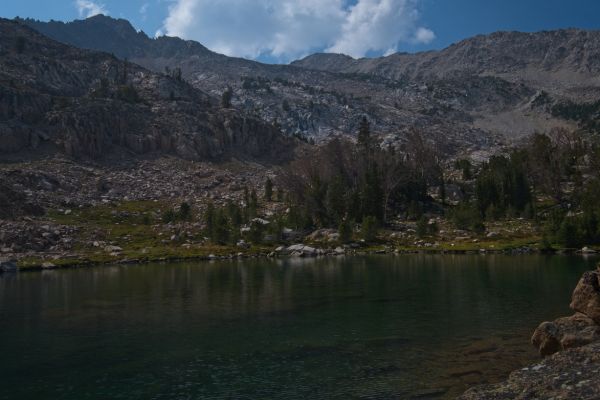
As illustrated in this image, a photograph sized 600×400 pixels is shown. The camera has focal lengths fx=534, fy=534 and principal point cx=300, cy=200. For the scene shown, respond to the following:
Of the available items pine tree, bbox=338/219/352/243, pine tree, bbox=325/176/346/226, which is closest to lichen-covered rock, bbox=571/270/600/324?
pine tree, bbox=338/219/352/243

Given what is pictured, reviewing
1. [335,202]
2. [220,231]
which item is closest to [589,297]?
[220,231]

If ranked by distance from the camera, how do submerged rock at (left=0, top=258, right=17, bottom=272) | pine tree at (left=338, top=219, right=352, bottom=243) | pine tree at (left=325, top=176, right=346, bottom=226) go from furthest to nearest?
pine tree at (left=325, top=176, right=346, bottom=226) → pine tree at (left=338, top=219, right=352, bottom=243) → submerged rock at (left=0, top=258, right=17, bottom=272)

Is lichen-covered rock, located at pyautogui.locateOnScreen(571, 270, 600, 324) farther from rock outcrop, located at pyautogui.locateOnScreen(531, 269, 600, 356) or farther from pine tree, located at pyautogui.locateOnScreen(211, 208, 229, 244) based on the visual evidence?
pine tree, located at pyautogui.locateOnScreen(211, 208, 229, 244)

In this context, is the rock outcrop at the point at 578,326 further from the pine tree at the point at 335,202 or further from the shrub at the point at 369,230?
the pine tree at the point at 335,202

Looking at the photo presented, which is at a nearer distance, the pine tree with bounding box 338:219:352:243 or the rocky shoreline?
the rocky shoreline

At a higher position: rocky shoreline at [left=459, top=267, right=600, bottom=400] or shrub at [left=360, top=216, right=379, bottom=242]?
shrub at [left=360, top=216, right=379, bottom=242]

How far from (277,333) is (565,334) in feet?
63.7

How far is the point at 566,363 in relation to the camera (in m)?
25.0

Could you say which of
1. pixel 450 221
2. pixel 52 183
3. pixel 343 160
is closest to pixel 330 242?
pixel 450 221

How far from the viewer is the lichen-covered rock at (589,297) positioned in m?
30.9

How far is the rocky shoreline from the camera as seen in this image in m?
21.3

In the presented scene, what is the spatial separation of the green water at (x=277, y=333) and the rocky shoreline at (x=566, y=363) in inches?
68.5

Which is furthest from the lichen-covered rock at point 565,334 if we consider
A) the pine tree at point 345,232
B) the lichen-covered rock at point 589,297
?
the pine tree at point 345,232

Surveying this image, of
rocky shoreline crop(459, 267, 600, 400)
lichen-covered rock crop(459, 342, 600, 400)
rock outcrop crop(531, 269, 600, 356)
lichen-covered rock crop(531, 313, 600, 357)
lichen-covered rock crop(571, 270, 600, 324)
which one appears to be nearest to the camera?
lichen-covered rock crop(459, 342, 600, 400)
